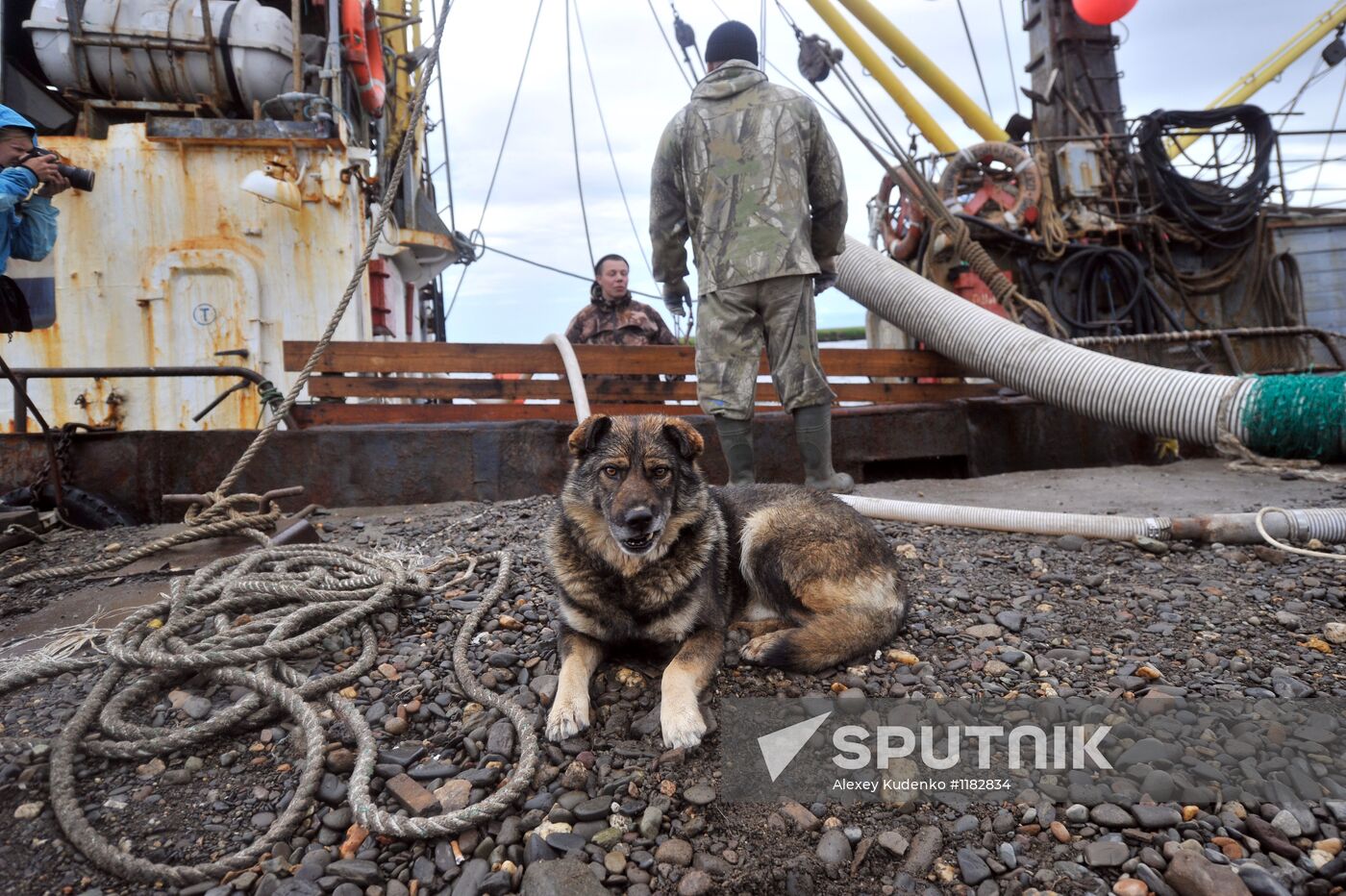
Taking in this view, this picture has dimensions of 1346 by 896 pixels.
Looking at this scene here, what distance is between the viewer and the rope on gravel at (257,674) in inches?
68.6

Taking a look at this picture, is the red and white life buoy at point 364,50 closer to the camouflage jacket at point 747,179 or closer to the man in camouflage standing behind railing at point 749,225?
the man in camouflage standing behind railing at point 749,225

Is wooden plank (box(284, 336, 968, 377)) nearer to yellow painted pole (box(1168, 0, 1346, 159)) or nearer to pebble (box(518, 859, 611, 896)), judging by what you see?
pebble (box(518, 859, 611, 896))

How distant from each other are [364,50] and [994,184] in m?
8.08

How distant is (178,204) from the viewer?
6.78 m

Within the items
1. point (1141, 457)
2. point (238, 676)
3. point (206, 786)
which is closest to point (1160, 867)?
point (206, 786)

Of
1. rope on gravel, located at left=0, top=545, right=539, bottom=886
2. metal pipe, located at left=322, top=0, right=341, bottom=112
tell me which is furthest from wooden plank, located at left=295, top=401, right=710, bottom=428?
metal pipe, located at left=322, top=0, right=341, bottom=112

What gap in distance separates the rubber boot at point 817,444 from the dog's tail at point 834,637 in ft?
6.51

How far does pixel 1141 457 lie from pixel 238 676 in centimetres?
724

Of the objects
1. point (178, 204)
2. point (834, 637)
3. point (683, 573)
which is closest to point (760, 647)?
point (834, 637)

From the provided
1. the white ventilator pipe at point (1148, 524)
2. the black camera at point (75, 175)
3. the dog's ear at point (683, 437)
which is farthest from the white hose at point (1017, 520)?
the black camera at point (75, 175)

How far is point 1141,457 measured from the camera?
22.0ft

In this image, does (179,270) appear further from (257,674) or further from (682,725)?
(682,725)

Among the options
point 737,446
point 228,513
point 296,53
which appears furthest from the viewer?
point 296,53

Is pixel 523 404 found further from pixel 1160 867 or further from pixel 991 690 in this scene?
pixel 1160 867
